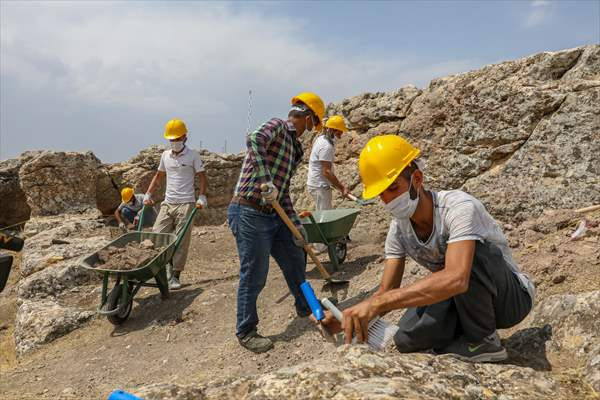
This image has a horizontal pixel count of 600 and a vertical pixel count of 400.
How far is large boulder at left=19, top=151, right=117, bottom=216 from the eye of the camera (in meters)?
10.0

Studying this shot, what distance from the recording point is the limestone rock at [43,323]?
469cm

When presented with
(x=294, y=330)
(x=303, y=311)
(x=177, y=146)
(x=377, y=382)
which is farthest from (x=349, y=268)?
(x=377, y=382)

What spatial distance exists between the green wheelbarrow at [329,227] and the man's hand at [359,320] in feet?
8.96

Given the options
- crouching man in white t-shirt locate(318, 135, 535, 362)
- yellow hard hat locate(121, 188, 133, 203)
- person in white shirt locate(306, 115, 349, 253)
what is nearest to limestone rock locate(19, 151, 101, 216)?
yellow hard hat locate(121, 188, 133, 203)

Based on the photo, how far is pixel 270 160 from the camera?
143 inches

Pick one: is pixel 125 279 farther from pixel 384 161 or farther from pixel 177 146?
pixel 384 161

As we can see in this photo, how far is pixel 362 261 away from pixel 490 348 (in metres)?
3.47

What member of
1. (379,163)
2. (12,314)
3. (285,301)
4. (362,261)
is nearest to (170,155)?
(285,301)

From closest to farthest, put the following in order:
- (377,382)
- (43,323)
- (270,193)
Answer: (377,382), (270,193), (43,323)

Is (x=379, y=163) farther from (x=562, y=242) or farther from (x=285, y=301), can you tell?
(x=285, y=301)

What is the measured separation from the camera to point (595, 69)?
16.4 feet

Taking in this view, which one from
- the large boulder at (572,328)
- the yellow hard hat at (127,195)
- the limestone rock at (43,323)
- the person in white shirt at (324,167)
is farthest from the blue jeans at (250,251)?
the yellow hard hat at (127,195)

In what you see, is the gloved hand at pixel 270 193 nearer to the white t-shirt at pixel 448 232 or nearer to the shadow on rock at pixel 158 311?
the white t-shirt at pixel 448 232

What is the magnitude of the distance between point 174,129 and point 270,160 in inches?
80.2
